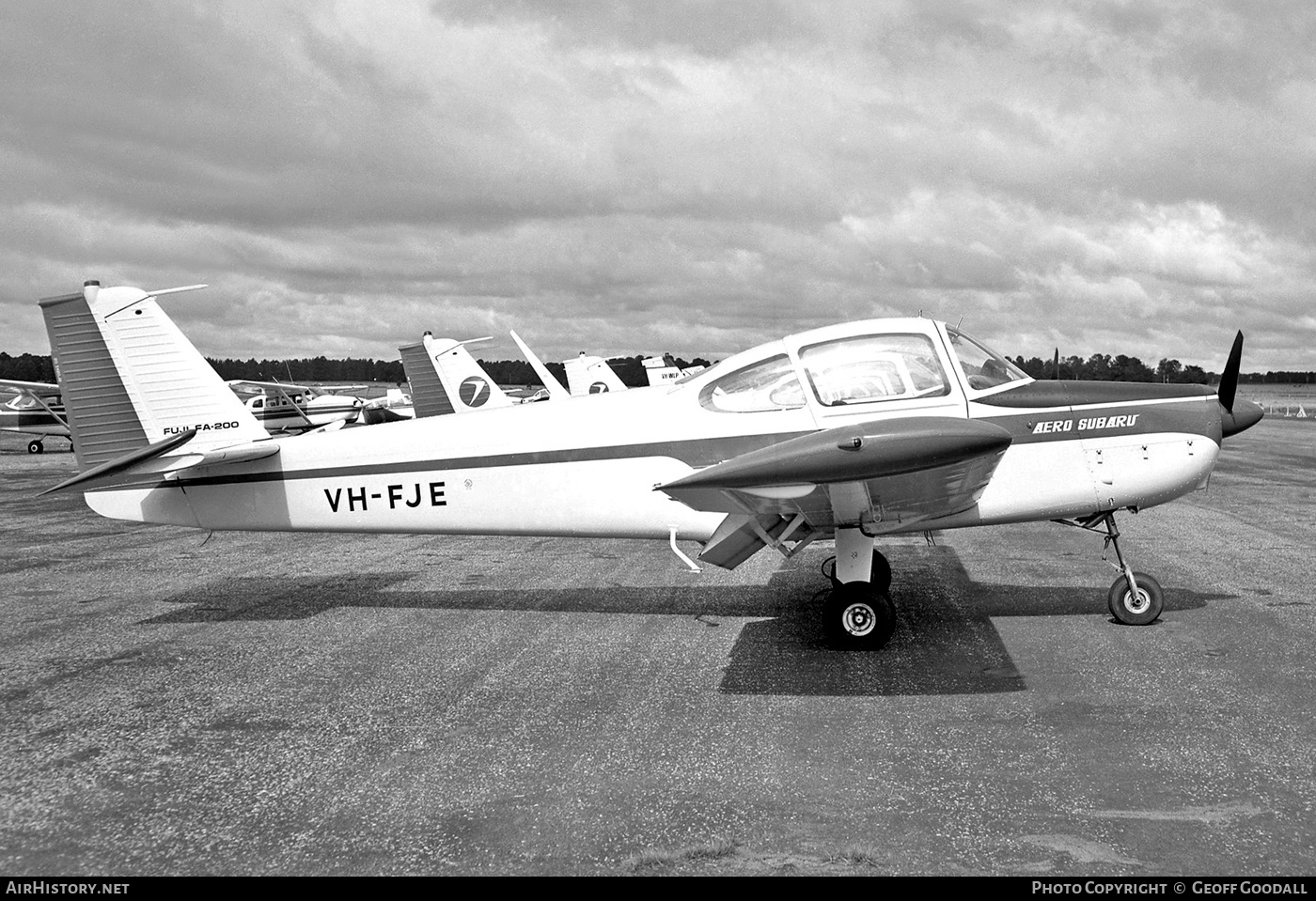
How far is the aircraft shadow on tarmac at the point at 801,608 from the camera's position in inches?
230

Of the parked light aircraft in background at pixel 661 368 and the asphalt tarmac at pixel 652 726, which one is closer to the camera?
the asphalt tarmac at pixel 652 726

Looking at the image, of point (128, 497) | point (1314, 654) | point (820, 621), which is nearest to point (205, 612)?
point (128, 497)

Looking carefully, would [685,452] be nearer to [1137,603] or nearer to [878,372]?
[878,372]

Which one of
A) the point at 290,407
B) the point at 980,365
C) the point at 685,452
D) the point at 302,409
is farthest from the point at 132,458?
the point at 290,407

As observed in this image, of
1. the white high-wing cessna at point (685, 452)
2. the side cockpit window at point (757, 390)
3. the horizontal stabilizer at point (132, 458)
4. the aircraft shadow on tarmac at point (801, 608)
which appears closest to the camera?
the aircraft shadow on tarmac at point (801, 608)

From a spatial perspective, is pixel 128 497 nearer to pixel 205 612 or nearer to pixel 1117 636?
pixel 205 612

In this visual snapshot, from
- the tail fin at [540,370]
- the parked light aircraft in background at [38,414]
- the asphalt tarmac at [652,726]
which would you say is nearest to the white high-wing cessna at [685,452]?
the asphalt tarmac at [652,726]

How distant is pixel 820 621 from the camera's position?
7301mm

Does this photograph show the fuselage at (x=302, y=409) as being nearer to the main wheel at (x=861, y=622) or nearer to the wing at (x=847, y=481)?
the wing at (x=847, y=481)

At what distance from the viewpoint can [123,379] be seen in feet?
25.6

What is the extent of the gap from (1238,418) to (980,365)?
2.10 meters

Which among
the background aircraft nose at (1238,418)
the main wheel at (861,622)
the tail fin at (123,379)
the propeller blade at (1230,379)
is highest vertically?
the tail fin at (123,379)

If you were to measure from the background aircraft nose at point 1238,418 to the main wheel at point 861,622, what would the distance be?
2902mm

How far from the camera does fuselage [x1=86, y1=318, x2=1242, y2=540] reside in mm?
6703
